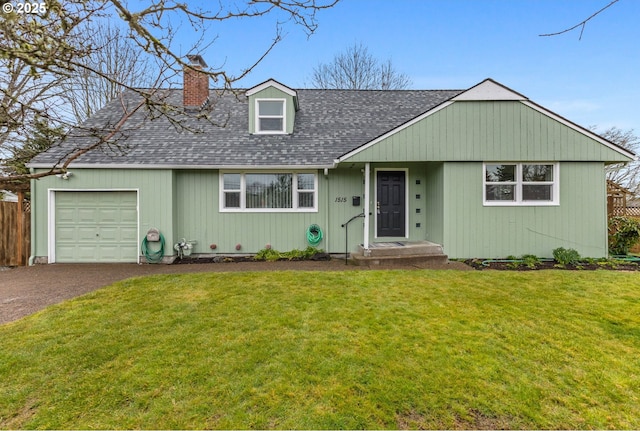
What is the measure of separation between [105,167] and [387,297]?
851cm

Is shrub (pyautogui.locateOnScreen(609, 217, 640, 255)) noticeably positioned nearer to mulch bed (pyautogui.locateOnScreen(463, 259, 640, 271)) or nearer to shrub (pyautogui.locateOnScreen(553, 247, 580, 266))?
mulch bed (pyautogui.locateOnScreen(463, 259, 640, 271))

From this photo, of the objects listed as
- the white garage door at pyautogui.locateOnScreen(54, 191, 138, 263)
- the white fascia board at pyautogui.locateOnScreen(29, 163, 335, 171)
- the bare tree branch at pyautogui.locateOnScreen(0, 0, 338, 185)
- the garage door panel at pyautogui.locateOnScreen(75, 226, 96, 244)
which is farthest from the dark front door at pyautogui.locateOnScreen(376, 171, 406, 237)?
the garage door panel at pyautogui.locateOnScreen(75, 226, 96, 244)

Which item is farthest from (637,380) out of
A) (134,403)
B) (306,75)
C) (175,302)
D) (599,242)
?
(306,75)

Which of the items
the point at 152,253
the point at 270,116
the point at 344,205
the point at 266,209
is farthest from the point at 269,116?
the point at 152,253

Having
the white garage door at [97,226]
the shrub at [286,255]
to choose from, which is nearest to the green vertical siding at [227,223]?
the shrub at [286,255]

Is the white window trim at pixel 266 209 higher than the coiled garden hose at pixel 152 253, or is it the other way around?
the white window trim at pixel 266 209

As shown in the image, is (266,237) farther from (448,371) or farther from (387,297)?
(448,371)

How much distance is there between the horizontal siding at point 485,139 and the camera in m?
8.02

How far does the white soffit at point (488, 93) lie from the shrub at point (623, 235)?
16.8 ft

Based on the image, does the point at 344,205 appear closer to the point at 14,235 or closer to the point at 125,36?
the point at 125,36

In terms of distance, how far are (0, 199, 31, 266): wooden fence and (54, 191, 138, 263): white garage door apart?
0.83 m

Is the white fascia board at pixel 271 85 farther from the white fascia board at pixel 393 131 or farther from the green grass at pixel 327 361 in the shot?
the green grass at pixel 327 361

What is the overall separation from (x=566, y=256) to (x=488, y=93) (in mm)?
4834

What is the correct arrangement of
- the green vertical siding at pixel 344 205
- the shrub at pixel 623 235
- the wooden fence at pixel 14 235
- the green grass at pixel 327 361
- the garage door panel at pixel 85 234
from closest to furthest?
the green grass at pixel 327 361
the wooden fence at pixel 14 235
the garage door panel at pixel 85 234
the shrub at pixel 623 235
the green vertical siding at pixel 344 205
